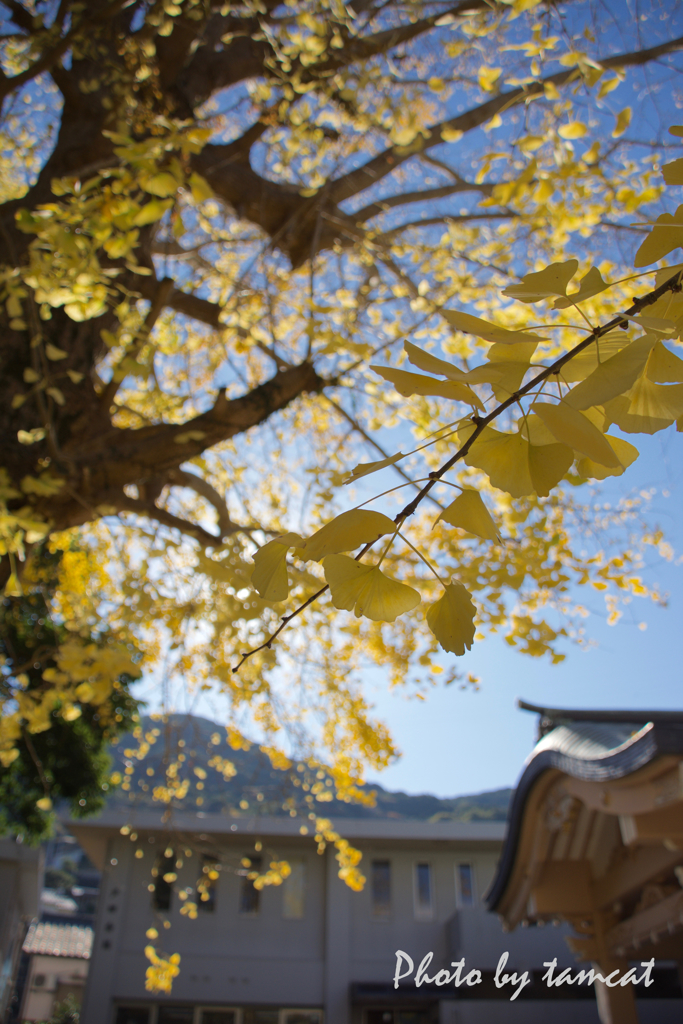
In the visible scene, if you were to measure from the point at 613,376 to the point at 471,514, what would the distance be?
160mm

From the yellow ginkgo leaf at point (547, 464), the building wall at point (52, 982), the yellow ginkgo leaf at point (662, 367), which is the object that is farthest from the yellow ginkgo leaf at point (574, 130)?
the building wall at point (52, 982)

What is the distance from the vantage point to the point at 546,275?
446mm

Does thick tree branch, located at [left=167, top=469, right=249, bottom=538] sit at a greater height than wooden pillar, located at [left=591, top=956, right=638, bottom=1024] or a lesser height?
greater

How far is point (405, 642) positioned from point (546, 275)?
312 centimetres

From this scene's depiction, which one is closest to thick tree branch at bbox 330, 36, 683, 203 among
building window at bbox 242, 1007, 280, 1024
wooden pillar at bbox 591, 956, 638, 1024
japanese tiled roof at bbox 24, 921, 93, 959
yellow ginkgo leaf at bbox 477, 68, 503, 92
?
yellow ginkgo leaf at bbox 477, 68, 503, 92

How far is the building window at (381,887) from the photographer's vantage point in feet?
28.3

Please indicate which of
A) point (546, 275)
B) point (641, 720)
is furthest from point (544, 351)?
point (641, 720)

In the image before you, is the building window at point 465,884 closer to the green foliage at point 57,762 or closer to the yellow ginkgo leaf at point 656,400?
the green foliage at point 57,762

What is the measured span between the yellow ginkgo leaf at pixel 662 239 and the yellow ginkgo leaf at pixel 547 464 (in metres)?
0.15

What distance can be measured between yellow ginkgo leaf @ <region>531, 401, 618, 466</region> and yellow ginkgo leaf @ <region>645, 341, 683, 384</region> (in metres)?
0.15

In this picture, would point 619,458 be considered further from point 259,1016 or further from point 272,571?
point 259,1016

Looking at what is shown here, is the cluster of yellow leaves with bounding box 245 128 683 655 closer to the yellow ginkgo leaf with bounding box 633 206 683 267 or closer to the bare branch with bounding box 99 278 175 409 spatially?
the yellow ginkgo leaf with bounding box 633 206 683 267

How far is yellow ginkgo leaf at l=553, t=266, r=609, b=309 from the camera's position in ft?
1.40

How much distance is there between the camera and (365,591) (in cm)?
54
